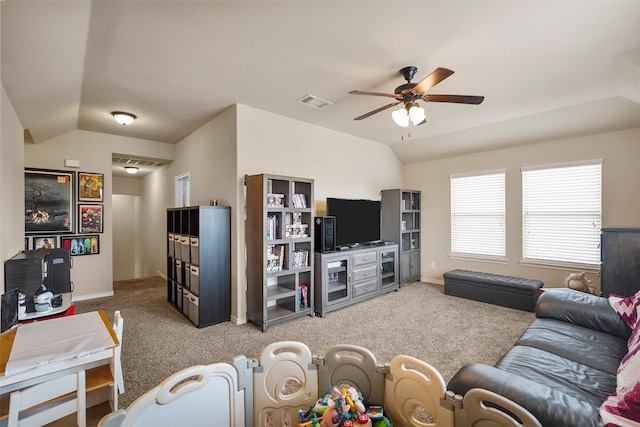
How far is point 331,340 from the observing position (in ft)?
10.1

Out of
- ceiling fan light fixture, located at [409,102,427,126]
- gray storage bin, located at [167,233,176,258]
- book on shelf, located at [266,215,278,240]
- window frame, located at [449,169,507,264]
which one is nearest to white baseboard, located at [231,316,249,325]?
book on shelf, located at [266,215,278,240]

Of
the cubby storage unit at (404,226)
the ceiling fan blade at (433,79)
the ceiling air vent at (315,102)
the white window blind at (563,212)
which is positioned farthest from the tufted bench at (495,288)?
the ceiling air vent at (315,102)

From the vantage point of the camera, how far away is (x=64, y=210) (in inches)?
174

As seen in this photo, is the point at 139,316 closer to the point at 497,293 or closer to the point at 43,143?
the point at 43,143

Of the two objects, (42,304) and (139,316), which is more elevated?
(42,304)

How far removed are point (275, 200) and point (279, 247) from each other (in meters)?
0.61

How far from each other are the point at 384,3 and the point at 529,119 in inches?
133

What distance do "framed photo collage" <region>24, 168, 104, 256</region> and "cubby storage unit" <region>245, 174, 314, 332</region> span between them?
116 inches

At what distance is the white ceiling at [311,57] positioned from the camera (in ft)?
6.35

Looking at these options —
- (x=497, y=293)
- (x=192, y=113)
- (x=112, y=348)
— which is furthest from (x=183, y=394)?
(x=497, y=293)

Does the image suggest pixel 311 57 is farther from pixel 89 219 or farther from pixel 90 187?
pixel 89 219

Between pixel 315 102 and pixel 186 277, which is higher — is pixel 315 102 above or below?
above

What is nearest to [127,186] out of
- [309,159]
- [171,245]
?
[171,245]

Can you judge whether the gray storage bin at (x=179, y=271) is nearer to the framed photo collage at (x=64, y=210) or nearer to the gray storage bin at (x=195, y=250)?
the gray storage bin at (x=195, y=250)
